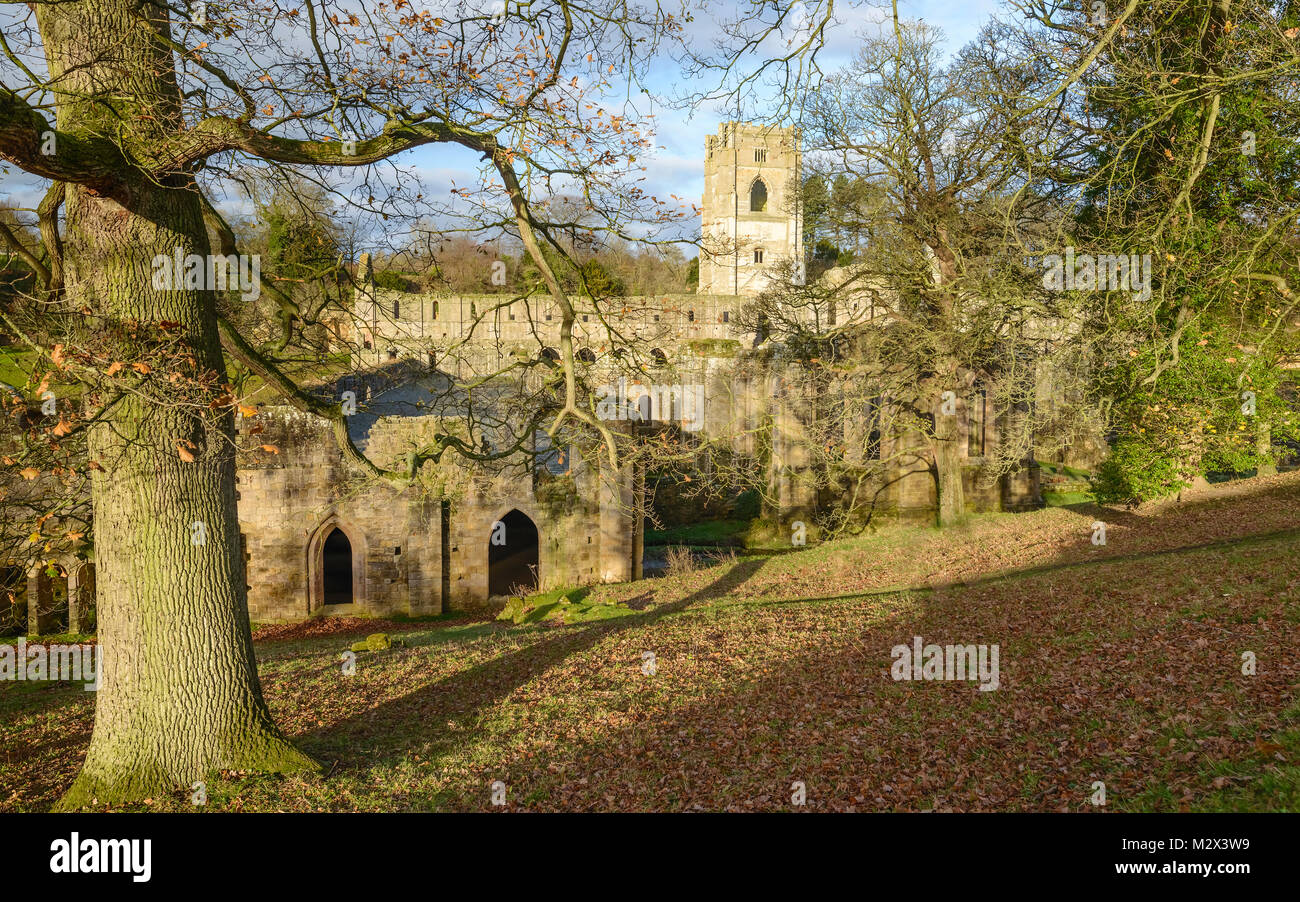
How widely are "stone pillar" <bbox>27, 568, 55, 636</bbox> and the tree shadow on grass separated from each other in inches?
476

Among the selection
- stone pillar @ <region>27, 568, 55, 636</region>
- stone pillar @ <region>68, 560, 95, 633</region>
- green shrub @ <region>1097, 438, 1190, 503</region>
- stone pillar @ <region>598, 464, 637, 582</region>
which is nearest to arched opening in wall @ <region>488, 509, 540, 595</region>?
stone pillar @ <region>598, 464, 637, 582</region>

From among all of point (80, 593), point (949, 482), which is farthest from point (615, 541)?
point (80, 593)

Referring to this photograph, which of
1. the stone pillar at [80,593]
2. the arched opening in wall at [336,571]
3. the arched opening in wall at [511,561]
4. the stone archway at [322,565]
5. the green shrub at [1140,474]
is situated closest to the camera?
the stone pillar at [80,593]

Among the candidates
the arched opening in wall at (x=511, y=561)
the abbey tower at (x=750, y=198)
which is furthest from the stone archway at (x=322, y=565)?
the abbey tower at (x=750, y=198)

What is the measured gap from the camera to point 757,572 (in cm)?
1975

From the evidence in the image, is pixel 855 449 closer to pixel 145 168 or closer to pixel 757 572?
pixel 757 572

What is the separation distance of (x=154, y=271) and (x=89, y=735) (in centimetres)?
554

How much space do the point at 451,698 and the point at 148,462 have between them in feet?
16.5

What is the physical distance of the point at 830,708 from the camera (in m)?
8.30

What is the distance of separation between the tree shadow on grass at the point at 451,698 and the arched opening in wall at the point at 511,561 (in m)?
7.16

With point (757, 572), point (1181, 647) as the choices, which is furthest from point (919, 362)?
point (1181, 647)

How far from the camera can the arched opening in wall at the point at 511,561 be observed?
21047 millimetres

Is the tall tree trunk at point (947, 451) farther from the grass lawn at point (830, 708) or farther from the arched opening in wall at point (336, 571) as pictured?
the arched opening in wall at point (336, 571)

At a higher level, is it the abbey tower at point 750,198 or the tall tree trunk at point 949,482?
the abbey tower at point 750,198
